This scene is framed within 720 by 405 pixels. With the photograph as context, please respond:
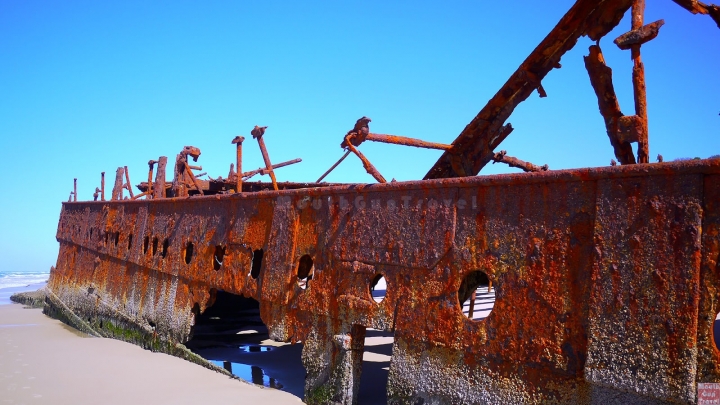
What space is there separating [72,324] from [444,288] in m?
9.77

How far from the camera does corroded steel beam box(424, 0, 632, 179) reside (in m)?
3.83

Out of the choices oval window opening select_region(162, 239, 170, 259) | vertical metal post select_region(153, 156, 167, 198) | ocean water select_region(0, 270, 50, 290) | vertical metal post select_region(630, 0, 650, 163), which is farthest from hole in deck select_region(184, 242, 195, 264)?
ocean water select_region(0, 270, 50, 290)

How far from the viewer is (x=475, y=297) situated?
741cm

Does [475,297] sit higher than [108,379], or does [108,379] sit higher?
[475,297]

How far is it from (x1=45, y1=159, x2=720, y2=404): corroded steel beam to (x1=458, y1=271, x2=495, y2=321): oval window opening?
0.30 m

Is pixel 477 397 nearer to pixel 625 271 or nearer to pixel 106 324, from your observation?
pixel 625 271

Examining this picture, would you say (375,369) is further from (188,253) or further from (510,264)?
(510,264)

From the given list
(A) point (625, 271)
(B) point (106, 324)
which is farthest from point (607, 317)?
(B) point (106, 324)

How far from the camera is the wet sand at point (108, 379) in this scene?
5.03 m

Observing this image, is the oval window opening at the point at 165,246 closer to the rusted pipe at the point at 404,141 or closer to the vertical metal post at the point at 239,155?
the vertical metal post at the point at 239,155

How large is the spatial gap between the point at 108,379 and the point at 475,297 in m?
4.47

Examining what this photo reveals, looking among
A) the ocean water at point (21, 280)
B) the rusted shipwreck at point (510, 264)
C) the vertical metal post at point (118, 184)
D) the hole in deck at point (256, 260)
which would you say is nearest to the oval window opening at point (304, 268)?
the rusted shipwreck at point (510, 264)

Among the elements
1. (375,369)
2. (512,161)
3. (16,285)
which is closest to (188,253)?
(375,369)

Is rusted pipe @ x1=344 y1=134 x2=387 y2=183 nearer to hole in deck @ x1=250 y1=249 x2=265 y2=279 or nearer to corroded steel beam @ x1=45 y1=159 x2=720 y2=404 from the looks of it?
corroded steel beam @ x1=45 y1=159 x2=720 y2=404
